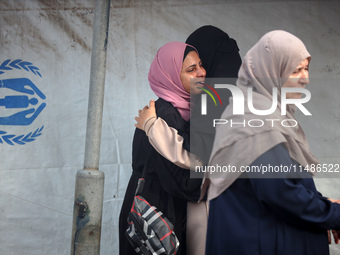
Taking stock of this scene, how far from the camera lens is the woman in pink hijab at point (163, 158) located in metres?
2.78

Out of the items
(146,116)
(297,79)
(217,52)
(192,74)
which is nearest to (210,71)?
(217,52)

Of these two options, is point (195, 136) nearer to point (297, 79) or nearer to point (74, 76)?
point (297, 79)

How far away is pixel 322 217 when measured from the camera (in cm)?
188

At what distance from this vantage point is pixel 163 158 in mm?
2795

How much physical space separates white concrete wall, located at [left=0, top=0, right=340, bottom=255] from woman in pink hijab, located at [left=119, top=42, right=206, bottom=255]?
0.61m

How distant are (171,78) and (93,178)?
774mm

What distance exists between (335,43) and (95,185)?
6.55 feet

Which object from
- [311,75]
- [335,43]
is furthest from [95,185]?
[335,43]

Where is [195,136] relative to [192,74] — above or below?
below

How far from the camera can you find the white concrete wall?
372cm

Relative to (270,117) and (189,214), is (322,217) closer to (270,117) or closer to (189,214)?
(270,117)

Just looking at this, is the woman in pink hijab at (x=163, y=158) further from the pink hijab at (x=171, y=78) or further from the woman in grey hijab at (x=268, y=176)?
the woman in grey hijab at (x=268, y=176)

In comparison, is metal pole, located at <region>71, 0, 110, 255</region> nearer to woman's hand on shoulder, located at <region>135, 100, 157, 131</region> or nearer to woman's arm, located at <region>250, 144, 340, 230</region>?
woman's hand on shoulder, located at <region>135, 100, 157, 131</region>

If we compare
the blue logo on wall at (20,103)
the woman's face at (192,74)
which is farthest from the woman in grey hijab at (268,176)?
the blue logo on wall at (20,103)
